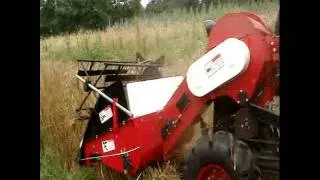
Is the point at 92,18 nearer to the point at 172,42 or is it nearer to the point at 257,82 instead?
the point at 172,42

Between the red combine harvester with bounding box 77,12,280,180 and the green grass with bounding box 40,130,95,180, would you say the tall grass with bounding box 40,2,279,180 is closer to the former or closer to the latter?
the green grass with bounding box 40,130,95,180

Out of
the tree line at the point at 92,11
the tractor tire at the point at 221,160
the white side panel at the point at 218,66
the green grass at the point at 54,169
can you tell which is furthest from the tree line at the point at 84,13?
the tractor tire at the point at 221,160

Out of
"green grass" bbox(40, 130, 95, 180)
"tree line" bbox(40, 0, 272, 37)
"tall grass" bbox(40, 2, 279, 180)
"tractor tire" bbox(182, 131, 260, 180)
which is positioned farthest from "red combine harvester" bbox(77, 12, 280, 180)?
"tree line" bbox(40, 0, 272, 37)

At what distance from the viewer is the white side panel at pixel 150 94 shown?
2.85 m

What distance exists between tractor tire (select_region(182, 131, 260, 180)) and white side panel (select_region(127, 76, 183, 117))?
445 millimetres

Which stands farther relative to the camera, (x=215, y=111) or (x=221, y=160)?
(x=215, y=111)

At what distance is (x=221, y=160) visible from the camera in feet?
7.80

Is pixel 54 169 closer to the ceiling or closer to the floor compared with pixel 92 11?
closer to the floor

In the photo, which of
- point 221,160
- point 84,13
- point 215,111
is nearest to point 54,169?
point 84,13

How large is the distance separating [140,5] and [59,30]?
0.57m

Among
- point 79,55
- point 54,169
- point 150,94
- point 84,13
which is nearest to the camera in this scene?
point 150,94

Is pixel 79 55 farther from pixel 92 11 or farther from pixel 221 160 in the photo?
pixel 221 160

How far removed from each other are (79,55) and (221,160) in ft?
5.71

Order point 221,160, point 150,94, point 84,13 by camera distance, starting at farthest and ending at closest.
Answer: point 84,13, point 150,94, point 221,160
